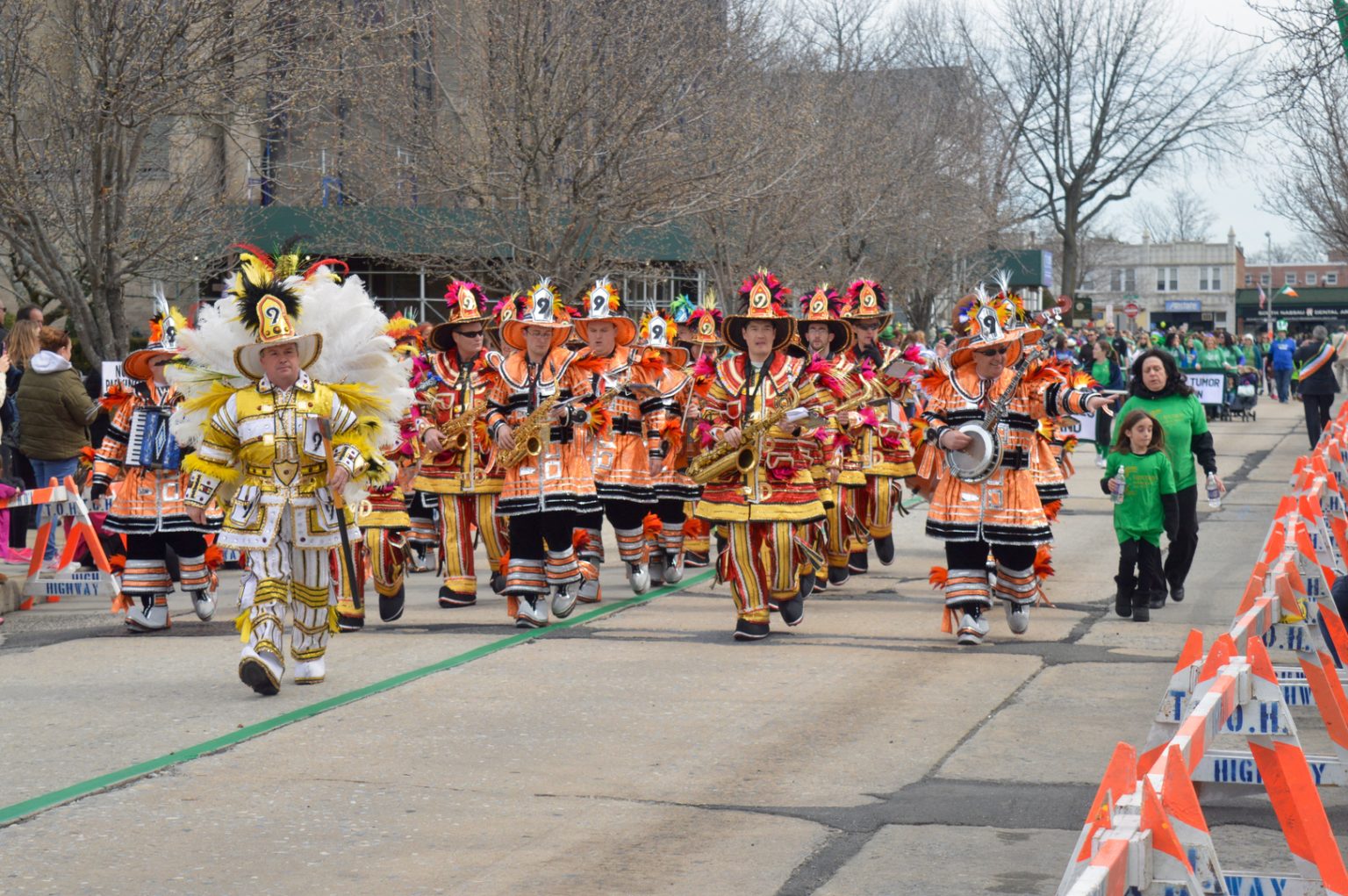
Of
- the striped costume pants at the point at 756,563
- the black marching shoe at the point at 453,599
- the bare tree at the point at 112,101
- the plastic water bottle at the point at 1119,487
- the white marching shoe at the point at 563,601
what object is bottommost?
the black marching shoe at the point at 453,599

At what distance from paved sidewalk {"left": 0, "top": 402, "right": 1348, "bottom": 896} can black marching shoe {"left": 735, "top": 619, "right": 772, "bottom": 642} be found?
145 mm

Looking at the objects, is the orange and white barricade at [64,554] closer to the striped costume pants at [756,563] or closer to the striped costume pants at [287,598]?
the striped costume pants at [287,598]

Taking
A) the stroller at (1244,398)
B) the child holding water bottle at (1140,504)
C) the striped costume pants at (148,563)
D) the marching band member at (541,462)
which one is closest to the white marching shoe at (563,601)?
the marching band member at (541,462)

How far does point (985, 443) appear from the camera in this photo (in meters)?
9.27

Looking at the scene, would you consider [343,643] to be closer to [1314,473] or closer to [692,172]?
[1314,473]

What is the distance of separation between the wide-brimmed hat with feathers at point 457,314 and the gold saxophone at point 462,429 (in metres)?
0.56

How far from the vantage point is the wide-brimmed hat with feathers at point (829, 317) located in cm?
1067

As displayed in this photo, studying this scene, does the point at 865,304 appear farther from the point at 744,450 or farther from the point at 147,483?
the point at 147,483

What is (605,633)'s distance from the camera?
10.0m

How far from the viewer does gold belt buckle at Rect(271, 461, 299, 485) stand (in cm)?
820

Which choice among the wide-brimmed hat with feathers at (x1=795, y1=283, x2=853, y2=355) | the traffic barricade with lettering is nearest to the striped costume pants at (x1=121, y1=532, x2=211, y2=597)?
the wide-brimmed hat with feathers at (x1=795, y1=283, x2=853, y2=355)

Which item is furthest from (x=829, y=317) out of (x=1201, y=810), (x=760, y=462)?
(x=1201, y=810)

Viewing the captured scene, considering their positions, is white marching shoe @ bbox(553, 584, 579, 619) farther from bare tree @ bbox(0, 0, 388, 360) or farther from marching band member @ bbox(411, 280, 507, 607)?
bare tree @ bbox(0, 0, 388, 360)

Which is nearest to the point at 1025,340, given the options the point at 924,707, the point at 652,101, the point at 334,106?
the point at 924,707
